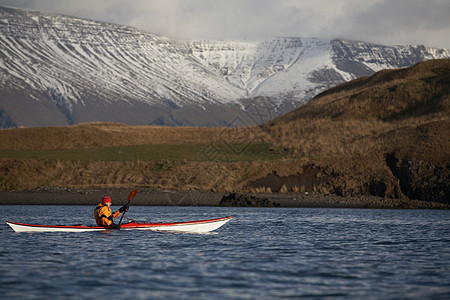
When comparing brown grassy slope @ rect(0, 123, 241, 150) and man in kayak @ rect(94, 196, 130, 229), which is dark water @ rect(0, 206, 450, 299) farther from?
brown grassy slope @ rect(0, 123, 241, 150)

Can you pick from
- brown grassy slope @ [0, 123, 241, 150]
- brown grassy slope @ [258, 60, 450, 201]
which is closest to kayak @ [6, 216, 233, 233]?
brown grassy slope @ [258, 60, 450, 201]

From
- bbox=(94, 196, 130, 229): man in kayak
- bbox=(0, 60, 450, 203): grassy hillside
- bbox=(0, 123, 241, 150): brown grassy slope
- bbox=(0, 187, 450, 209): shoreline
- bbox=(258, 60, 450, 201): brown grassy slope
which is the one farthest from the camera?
bbox=(0, 123, 241, 150): brown grassy slope

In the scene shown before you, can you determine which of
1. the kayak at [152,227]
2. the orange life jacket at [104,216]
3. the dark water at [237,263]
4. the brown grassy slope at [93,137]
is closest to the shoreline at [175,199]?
the dark water at [237,263]

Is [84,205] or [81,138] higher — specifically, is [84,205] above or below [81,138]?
below

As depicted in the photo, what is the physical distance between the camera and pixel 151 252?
2798cm

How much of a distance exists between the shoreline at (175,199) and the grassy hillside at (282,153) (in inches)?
74.2

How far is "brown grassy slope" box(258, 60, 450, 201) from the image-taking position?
211ft

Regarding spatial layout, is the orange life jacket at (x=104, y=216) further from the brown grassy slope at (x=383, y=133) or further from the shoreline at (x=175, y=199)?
the brown grassy slope at (x=383, y=133)

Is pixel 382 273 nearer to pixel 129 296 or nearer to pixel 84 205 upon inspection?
pixel 129 296

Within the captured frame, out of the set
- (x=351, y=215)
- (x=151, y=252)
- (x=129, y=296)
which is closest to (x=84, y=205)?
(x=351, y=215)

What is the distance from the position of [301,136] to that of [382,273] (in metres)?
64.0

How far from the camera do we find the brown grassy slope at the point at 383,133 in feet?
211

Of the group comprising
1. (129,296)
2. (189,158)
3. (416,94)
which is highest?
(416,94)

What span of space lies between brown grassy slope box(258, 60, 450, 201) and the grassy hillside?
13 centimetres
